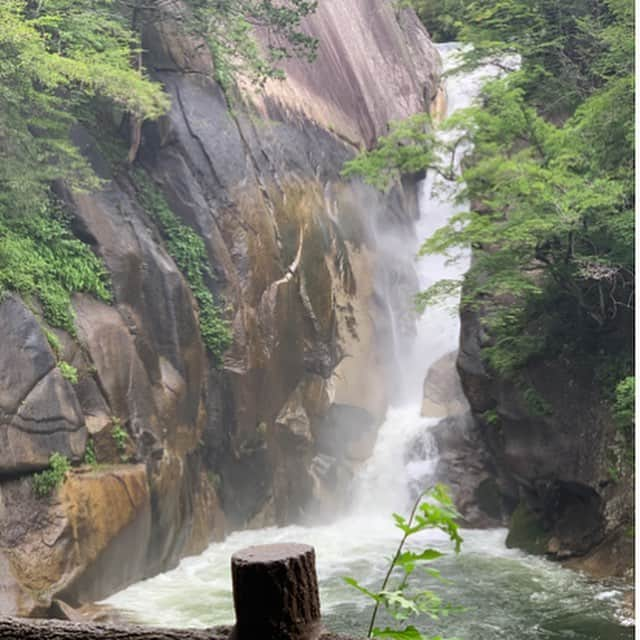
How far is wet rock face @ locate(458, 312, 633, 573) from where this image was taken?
434 inches

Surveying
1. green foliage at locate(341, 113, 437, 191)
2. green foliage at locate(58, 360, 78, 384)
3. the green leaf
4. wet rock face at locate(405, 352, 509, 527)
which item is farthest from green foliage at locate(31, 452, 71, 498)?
green foliage at locate(341, 113, 437, 191)

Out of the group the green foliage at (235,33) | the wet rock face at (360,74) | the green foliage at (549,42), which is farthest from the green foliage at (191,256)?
the green foliage at (549,42)

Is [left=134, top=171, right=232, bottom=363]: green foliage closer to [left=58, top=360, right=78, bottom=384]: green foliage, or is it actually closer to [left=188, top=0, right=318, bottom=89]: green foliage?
[left=188, top=0, right=318, bottom=89]: green foliage

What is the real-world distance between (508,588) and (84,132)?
8.86 m

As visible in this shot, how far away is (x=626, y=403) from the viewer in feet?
32.5

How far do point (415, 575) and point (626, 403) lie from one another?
357 centimetres

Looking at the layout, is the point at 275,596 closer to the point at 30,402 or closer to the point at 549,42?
the point at 30,402

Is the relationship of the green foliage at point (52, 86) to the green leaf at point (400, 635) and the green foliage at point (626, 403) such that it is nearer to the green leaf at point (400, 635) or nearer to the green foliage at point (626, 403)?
the green foliage at point (626, 403)

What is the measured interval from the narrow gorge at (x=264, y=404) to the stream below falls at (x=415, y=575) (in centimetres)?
5

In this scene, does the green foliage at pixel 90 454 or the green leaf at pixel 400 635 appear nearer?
the green leaf at pixel 400 635

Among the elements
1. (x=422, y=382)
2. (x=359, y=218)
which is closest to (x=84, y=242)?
(x=359, y=218)

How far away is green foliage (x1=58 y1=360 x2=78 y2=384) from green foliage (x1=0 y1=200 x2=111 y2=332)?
0.84 ft

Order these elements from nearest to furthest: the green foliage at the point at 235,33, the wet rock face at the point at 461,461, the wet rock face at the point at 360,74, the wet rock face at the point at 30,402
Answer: the wet rock face at the point at 30,402
the green foliage at the point at 235,33
the wet rock face at the point at 461,461
the wet rock face at the point at 360,74

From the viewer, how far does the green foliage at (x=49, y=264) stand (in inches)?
376
